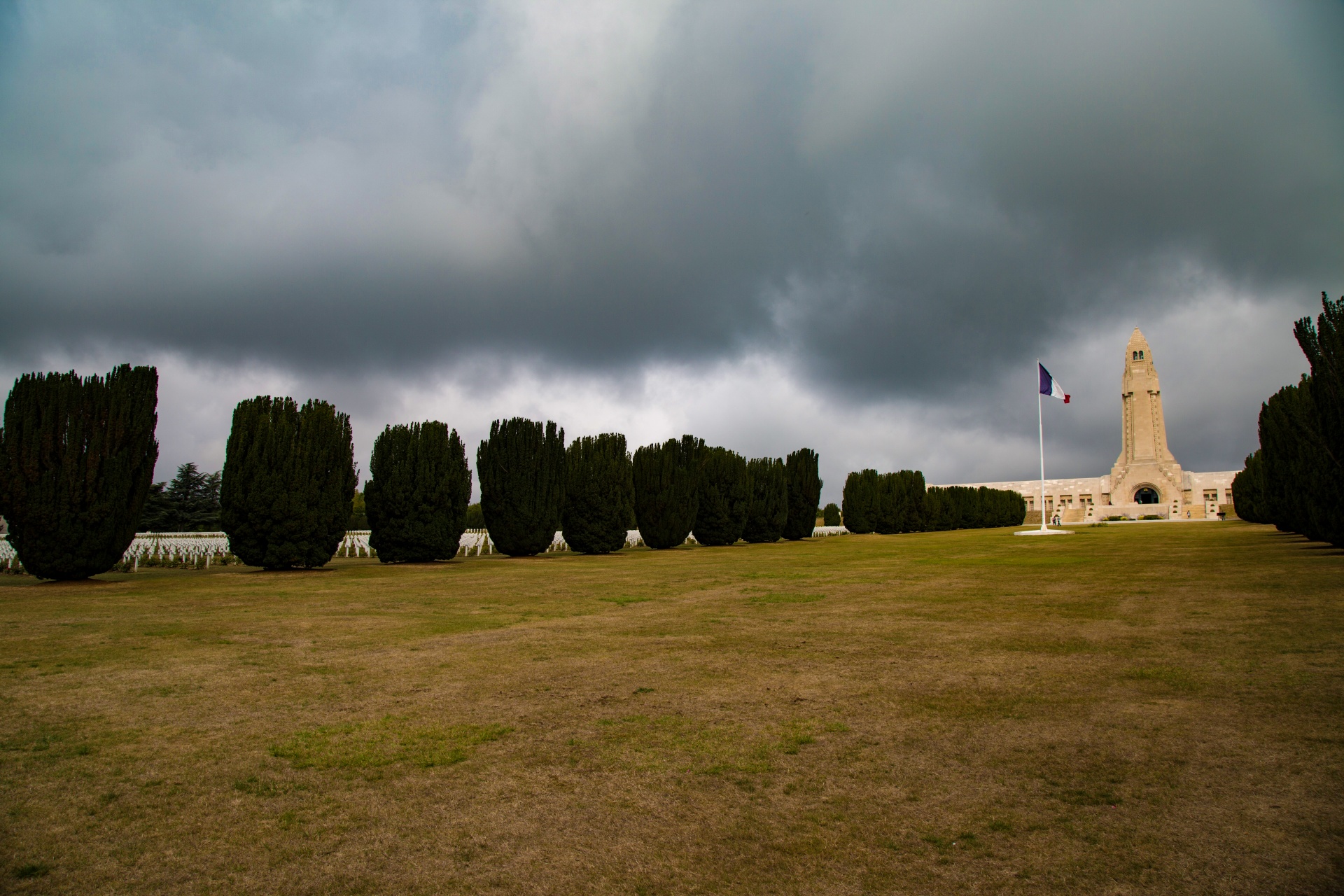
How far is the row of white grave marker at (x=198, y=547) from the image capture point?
786 inches

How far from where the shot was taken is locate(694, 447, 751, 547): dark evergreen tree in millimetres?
32281

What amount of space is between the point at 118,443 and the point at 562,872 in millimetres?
15868

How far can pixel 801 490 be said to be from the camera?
3919 cm

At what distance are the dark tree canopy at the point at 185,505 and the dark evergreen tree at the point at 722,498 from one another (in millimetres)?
27683

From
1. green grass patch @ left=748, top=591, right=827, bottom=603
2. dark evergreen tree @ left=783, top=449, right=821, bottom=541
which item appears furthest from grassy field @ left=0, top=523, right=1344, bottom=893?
dark evergreen tree @ left=783, top=449, right=821, bottom=541

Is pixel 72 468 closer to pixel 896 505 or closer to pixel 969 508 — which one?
pixel 896 505

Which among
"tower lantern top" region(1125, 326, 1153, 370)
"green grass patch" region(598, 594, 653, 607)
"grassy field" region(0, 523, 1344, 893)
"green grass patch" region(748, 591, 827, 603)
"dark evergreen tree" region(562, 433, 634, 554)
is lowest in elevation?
"green grass patch" region(598, 594, 653, 607)

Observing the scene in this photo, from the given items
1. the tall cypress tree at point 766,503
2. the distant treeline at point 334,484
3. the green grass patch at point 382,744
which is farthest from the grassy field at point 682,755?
the tall cypress tree at point 766,503

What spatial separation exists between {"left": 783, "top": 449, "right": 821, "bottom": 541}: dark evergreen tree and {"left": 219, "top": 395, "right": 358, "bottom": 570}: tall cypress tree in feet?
83.7

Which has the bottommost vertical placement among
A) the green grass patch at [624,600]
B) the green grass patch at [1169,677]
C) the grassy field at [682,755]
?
the green grass patch at [624,600]

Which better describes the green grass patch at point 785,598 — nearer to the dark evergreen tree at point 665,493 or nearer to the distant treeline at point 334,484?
the distant treeline at point 334,484

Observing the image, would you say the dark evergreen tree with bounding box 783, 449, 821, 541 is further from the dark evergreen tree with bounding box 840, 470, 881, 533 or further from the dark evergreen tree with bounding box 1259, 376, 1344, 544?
the dark evergreen tree with bounding box 1259, 376, 1344, 544

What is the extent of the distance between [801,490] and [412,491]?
23.9 metres

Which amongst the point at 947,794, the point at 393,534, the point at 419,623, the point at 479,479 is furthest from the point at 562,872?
the point at 479,479
